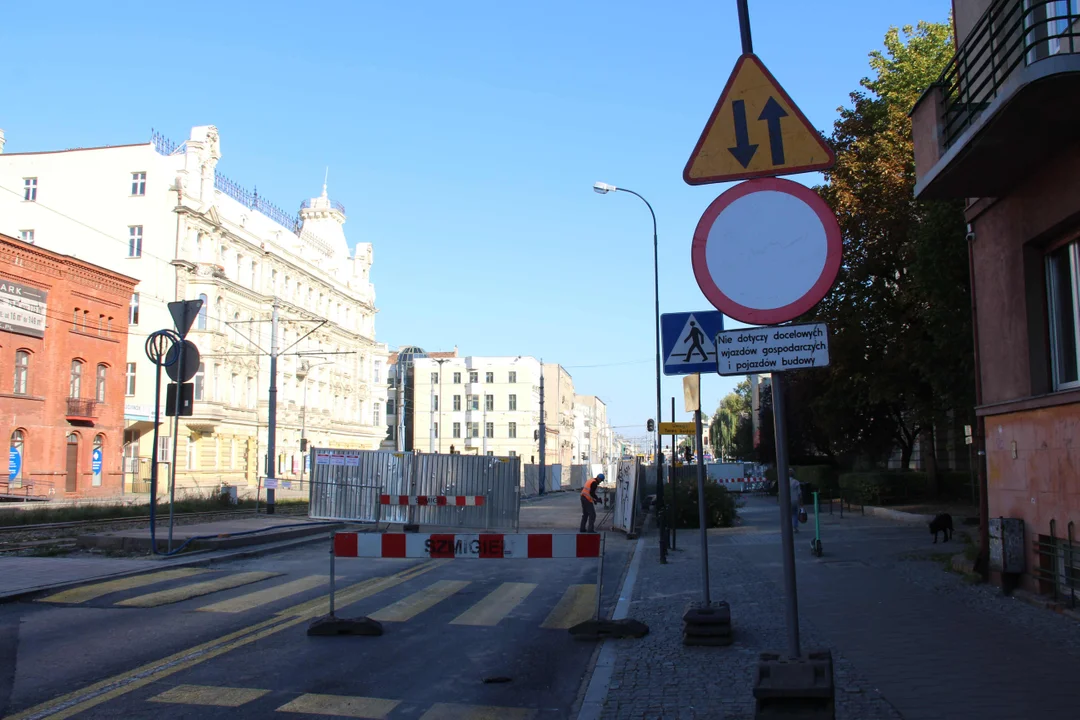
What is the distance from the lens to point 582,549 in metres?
8.92

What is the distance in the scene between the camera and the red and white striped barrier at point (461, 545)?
29.2 feet

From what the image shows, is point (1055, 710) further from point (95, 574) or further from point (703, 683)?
point (95, 574)

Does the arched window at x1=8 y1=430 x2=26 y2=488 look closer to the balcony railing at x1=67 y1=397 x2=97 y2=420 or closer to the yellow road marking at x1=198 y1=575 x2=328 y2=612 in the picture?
the balcony railing at x1=67 y1=397 x2=97 y2=420

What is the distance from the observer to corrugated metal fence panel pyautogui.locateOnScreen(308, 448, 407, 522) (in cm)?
2233

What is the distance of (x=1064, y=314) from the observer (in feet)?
31.4

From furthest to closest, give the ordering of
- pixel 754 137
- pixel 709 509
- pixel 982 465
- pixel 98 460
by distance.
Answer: pixel 98 460, pixel 709 509, pixel 982 465, pixel 754 137

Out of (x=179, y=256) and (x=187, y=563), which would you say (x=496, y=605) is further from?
(x=179, y=256)

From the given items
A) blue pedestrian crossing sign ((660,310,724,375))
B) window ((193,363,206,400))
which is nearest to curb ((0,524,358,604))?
blue pedestrian crossing sign ((660,310,724,375))

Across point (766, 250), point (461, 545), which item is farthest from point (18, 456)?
point (766, 250)

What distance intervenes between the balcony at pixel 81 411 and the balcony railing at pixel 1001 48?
4027 centimetres

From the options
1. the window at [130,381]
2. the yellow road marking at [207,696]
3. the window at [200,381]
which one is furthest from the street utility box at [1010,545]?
the window at [130,381]

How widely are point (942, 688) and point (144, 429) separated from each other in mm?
52471

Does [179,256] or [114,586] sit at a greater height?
[179,256]

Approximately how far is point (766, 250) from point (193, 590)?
9.64 m
